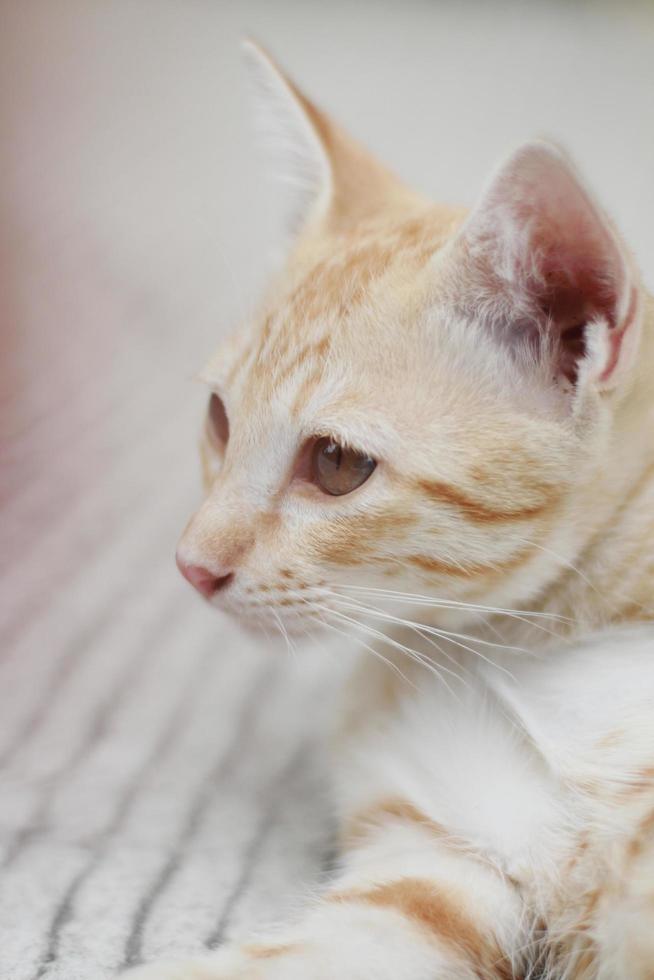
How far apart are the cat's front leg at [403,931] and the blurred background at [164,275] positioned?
14 centimetres

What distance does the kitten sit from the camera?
2.11 feet

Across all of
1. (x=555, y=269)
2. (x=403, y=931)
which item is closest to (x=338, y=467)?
(x=555, y=269)

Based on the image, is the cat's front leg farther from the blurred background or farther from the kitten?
the blurred background

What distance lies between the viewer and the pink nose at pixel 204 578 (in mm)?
725

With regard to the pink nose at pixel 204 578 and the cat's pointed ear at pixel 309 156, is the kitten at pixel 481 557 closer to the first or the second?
the pink nose at pixel 204 578

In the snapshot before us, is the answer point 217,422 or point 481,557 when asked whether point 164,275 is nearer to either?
point 217,422

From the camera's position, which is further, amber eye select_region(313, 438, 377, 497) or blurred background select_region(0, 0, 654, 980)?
blurred background select_region(0, 0, 654, 980)

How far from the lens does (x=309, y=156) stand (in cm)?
94

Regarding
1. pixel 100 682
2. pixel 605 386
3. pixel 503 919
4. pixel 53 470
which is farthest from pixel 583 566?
pixel 53 470

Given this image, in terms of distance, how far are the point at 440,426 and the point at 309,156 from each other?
38 cm

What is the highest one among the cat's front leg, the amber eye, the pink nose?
the amber eye

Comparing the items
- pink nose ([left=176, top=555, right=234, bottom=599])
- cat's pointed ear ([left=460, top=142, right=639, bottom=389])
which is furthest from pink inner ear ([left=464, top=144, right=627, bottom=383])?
pink nose ([left=176, top=555, right=234, bottom=599])

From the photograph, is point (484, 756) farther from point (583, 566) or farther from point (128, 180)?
point (128, 180)

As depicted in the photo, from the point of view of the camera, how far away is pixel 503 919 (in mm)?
672
